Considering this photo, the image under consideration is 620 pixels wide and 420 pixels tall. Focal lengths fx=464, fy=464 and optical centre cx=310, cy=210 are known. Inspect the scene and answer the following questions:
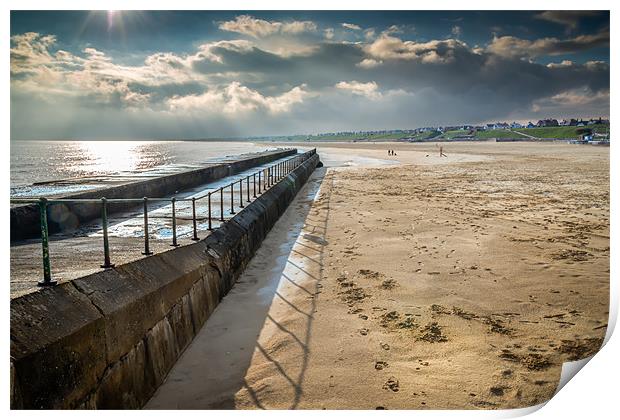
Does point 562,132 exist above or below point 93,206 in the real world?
above

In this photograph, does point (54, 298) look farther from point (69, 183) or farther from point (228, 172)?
point (228, 172)

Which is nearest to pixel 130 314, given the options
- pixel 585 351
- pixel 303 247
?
pixel 585 351

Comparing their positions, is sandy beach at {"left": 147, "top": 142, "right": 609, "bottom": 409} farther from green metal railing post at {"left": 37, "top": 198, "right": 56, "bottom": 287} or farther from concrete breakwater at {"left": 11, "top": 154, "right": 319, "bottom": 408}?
green metal railing post at {"left": 37, "top": 198, "right": 56, "bottom": 287}

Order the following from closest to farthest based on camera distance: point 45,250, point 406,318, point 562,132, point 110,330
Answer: point 45,250 → point 110,330 → point 406,318 → point 562,132

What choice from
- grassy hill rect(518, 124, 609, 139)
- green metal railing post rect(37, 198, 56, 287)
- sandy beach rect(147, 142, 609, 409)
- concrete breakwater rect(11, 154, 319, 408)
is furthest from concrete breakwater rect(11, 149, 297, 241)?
grassy hill rect(518, 124, 609, 139)

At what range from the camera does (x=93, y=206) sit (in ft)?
31.0

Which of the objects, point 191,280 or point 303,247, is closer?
point 191,280

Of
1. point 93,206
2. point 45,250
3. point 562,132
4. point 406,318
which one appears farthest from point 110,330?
point 562,132

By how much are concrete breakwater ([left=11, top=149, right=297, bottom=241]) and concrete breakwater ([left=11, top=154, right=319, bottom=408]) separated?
282 cm

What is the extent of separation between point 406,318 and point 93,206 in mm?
6650

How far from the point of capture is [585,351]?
5426 millimetres

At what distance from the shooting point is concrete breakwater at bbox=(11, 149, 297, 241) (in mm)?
7598

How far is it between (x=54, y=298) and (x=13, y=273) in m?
1.27

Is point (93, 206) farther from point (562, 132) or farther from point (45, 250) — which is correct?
point (562, 132)
